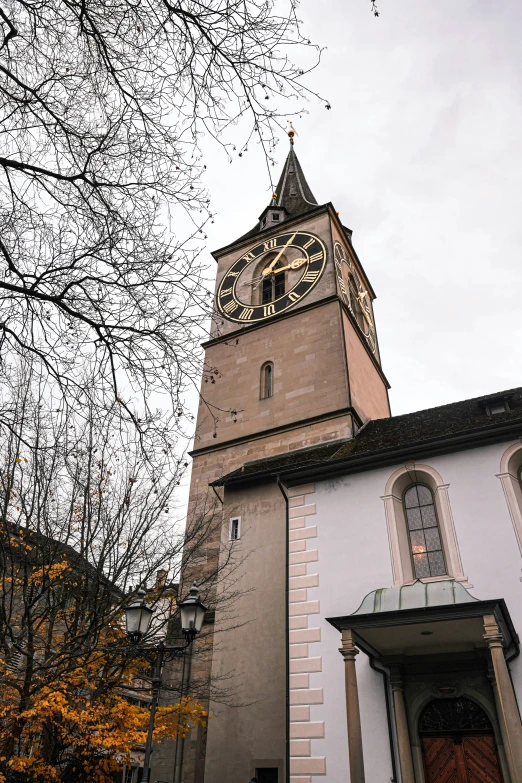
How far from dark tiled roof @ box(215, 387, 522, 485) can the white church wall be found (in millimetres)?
349

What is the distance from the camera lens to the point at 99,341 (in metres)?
6.30

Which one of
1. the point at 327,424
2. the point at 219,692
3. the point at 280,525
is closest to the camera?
the point at 219,692

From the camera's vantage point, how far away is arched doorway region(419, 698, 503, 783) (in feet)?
28.4

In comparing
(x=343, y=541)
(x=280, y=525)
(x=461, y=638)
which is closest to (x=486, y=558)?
(x=461, y=638)

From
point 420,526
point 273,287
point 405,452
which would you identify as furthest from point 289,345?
point 420,526

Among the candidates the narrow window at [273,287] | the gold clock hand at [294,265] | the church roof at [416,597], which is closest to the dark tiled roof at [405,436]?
the church roof at [416,597]

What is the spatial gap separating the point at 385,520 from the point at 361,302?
1512cm

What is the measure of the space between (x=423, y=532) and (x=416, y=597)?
5.41ft

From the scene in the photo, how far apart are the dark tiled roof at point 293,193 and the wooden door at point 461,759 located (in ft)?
65.1

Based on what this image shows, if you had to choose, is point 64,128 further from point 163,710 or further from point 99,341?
point 163,710

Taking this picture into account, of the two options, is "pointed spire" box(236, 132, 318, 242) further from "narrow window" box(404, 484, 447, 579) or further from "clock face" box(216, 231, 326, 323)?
"narrow window" box(404, 484, 447, 579)

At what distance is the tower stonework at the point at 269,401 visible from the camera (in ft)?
40.1

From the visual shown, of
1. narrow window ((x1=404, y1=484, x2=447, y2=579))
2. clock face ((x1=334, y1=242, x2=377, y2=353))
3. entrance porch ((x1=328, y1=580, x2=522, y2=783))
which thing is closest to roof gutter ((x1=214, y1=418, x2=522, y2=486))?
narrow window ((x1=404, y1=484, x2=447, y2=579))

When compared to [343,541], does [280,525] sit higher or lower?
higher
